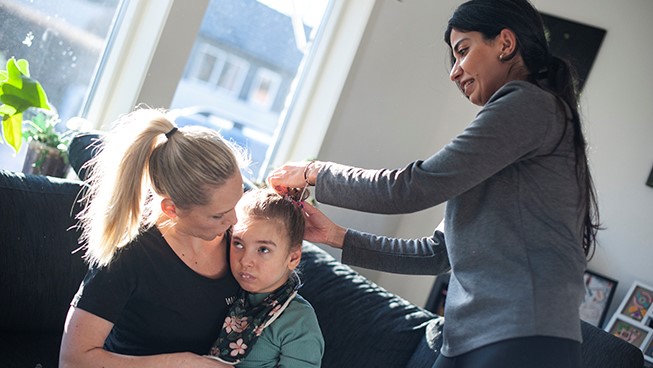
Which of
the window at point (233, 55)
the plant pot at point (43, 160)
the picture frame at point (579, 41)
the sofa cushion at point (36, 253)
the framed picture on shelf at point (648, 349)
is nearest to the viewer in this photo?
the sofa cushion at point (36, 253)

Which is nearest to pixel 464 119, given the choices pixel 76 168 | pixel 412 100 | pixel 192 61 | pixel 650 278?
pixel 412 100

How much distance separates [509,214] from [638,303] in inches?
108

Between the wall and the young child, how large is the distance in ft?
7.09

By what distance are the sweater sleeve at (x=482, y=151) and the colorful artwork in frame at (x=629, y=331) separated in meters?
2.63

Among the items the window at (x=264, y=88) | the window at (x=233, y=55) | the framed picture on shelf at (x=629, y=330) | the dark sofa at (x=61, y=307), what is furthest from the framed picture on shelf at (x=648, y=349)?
the window at (x=264, y=88)

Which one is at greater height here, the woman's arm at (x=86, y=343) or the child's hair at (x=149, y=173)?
the child's hair at (x=149, y=173)

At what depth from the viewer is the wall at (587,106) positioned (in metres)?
4.01

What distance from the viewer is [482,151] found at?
1.46 meters

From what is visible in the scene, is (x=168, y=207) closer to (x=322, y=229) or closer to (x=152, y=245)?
(x=152, y=245)

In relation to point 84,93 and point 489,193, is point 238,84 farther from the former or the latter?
point 489,193

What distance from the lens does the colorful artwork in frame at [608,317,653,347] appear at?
375 cm

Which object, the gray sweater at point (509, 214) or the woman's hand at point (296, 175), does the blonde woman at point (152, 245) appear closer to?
the woman's hand at point (296, 175)

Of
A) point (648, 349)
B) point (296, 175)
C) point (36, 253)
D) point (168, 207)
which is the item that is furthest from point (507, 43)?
point (648, 349)

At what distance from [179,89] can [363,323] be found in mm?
1573
